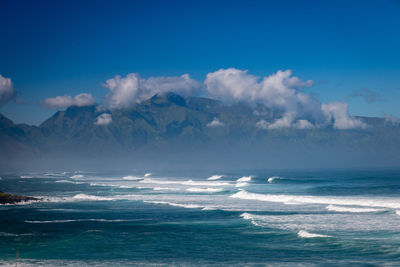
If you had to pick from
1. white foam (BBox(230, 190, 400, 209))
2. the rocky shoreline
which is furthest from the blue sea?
the rocky shoreline

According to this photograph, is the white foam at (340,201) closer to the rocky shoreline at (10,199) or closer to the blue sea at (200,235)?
the blue sea at (200,235)

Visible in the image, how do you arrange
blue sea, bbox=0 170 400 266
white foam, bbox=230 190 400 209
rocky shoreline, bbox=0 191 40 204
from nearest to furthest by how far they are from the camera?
blue sea, bbox=0 170 400 266 → white foam, bbox=230 190 400 209 → rocky shoreline, bbox=0 191 40 204

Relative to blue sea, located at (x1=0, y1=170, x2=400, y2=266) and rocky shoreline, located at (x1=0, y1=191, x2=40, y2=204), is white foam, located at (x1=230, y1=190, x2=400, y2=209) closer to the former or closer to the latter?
blue sea, located at (x1=0, y1=170, x2=400, y2=266)

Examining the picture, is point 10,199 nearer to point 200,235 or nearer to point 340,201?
point 200,235

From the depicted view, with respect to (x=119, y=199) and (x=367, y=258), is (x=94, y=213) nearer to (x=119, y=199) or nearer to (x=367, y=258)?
(x=119, y=199)

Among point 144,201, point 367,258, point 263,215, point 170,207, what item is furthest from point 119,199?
point 367,258

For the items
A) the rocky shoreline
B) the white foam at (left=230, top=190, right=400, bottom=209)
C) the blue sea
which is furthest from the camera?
the rocky shoreline

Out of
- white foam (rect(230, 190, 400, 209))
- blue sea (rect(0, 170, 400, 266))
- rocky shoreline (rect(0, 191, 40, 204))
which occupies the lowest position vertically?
blue sea (rect(0, 170, 400, 266))

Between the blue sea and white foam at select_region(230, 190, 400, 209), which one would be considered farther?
white foam at select_region(230, 190, 400, 209)

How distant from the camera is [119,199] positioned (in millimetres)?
61906

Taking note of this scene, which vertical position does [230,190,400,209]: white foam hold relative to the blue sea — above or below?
above

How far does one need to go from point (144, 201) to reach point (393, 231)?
33.4 meters

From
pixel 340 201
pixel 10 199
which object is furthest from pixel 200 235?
pixel 10 199

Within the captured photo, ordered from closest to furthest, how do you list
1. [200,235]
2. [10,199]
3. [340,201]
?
[200,235], [10,199], [340,201]
